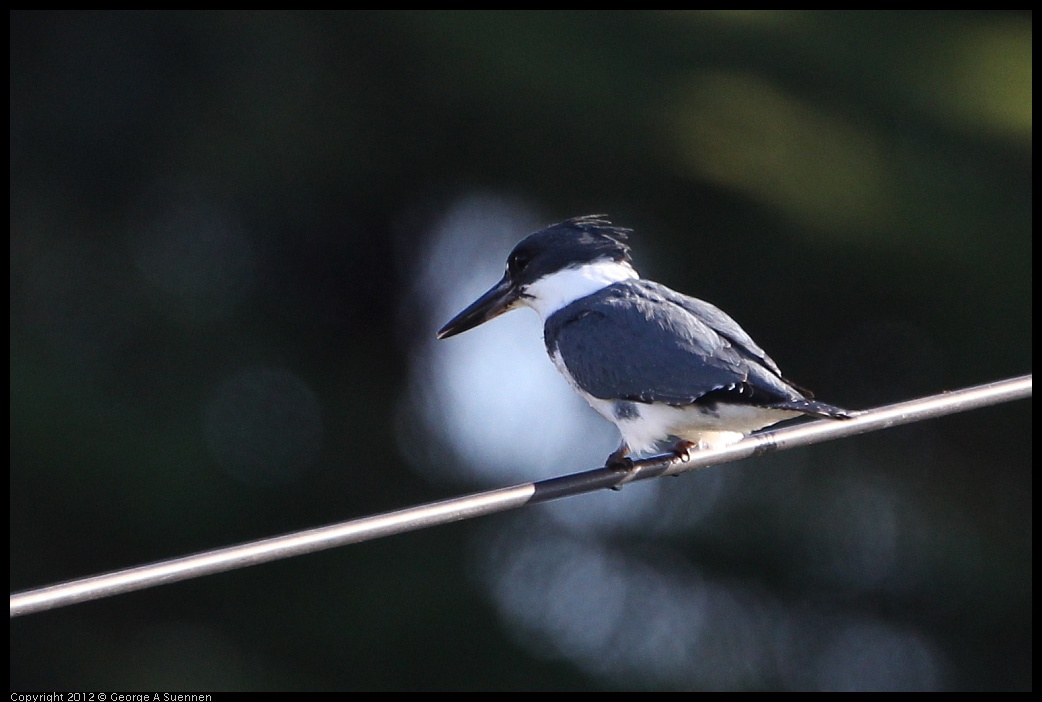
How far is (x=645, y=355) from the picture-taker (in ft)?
7.99

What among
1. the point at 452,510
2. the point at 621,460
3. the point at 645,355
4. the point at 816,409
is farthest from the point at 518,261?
the point at 452,510

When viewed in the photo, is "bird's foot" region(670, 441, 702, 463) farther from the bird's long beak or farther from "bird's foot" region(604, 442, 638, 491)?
the bird's long beak

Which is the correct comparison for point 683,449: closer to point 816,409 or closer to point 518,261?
point 816,409

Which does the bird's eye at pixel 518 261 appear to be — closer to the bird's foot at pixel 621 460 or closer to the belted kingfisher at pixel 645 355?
the belted kingfisher at pixel 645 355

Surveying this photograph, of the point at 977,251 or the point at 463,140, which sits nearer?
the point at 977,251

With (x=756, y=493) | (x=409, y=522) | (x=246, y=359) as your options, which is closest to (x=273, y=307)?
(x=246, y=359)

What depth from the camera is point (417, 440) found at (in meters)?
4.61

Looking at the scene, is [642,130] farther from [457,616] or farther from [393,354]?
[457,616]

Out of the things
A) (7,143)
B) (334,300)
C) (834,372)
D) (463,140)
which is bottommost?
(834,372)

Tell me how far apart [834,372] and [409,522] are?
3109 millimetres

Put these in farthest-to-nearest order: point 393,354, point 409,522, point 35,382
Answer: point 393,354
point 35,382
point 409,522

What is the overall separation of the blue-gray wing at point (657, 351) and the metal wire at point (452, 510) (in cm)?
16

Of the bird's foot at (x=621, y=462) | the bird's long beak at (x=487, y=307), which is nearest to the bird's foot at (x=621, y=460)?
the bird's foot at (x=621, y=462)

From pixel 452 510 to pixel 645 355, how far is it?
890mm
